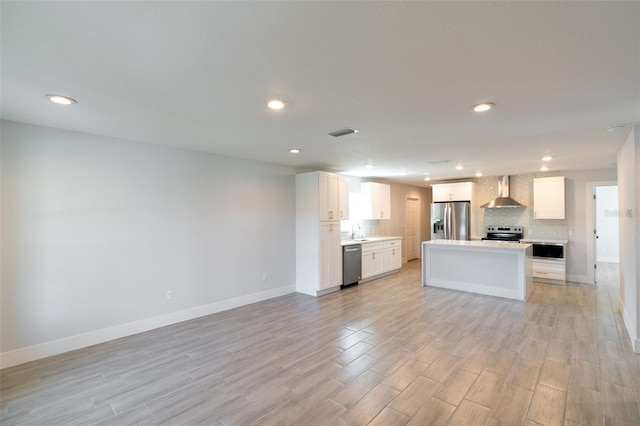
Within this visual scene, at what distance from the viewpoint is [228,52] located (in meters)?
1.72

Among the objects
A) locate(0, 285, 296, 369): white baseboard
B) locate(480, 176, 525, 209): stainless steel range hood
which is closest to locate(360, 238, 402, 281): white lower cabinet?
locate(480, 176, 525, 209): stainless steel range hood

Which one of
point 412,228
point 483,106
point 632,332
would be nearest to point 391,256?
point 412,228

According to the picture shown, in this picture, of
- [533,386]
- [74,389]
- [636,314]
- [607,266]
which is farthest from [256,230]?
[607,266]

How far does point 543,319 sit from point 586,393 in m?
1.95

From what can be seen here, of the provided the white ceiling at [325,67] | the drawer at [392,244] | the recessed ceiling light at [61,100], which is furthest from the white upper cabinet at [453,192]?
the recessed ceiling light at [61,100]

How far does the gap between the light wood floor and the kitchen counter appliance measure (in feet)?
9.30

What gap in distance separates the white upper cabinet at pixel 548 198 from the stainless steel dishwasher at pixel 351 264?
168 inches

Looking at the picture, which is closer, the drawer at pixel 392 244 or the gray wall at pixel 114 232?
the gray wall at pixel 114 232

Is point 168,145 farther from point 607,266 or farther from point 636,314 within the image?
point 607,266

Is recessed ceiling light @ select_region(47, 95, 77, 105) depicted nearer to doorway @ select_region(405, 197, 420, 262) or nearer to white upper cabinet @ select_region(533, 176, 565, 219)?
white upper cabinet @ select_region(533, 176, 565, 219)

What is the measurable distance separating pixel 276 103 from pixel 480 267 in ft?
16.3

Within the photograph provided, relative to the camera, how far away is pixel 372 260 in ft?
21.9

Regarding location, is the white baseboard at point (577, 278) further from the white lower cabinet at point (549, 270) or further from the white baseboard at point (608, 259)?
the white baseboard at point (608, 259)

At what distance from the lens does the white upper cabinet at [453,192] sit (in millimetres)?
7492
